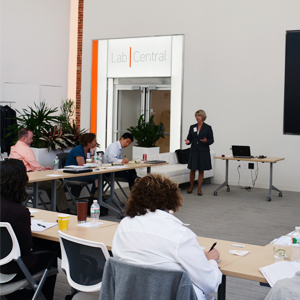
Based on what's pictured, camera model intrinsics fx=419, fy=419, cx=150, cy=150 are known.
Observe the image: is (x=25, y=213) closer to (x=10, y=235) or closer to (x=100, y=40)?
(x=10, y=235)

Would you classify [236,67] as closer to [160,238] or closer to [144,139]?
[144,139]

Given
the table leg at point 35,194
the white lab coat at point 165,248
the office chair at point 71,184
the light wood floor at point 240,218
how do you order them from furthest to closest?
the office chair at point 71,184 < the table leg at point 35,194 < the light wood floor at point 240,218 < the white lab coat at point 165,248

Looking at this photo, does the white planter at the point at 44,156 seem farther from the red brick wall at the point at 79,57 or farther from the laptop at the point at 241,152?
the red brick wall at the point at 79,57

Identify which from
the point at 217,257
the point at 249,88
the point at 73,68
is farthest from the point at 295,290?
the point at 73,68

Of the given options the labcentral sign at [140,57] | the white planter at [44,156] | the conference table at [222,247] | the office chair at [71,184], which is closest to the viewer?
the conference table at [222,247]

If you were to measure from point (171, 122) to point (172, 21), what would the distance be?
8.04 feet

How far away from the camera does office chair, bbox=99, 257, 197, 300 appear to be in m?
1.77

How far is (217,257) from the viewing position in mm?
2227

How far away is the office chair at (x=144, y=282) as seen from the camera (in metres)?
1.77

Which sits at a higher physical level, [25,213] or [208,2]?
[208,2]

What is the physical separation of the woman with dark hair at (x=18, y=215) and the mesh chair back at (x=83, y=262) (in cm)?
43

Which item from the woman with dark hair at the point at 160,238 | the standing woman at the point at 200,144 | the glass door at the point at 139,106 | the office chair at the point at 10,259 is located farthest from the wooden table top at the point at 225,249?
the glass door at the point at 139,106

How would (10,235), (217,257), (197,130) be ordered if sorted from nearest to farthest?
(217,257), (10,235), (197,130)

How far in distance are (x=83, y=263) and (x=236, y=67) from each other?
26.4 feet
